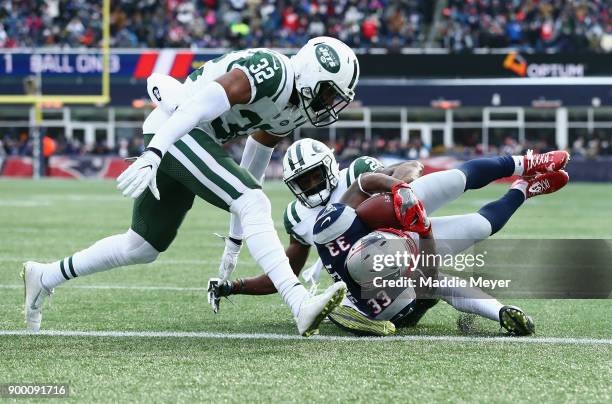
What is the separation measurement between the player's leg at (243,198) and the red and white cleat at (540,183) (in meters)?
1.46

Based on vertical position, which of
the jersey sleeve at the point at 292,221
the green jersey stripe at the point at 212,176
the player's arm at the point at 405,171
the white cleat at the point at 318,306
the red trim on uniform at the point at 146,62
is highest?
the green jersey stripe at the point at 212,176

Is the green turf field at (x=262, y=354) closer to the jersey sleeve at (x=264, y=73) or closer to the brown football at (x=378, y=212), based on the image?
the brown football at (x=378, y=212)

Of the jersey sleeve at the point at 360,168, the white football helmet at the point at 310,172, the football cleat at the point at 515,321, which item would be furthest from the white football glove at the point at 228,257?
the football cleat at the point at 515,321

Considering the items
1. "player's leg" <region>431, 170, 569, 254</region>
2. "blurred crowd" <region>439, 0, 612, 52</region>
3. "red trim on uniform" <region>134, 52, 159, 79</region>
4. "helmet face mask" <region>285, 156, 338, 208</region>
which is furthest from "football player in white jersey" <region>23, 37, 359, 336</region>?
"blurred crowd" <region>439, 0, 612, 52</region>

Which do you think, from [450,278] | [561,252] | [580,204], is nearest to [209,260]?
[561,252]

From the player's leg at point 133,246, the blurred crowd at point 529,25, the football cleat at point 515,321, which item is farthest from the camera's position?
the blurred crowd at point 529,25

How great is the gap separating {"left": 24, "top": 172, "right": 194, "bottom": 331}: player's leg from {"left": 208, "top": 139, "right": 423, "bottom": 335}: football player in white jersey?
1.78 feet

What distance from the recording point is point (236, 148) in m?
25.9

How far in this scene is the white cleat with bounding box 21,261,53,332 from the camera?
4445mm

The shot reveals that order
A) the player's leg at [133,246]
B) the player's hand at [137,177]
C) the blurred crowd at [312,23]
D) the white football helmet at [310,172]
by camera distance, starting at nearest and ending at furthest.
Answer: the player's hand at [137,177], the player's leg at [133,246], the white football helmet at [310,172], the blurred crowd at [312,23]

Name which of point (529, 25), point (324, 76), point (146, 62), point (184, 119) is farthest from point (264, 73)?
point (529, 25)

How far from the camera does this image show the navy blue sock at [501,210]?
4.76 m

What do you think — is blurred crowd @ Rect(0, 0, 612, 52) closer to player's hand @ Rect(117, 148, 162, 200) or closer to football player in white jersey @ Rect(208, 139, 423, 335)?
football player in white jersey @ Rect(208, 139, 423, 335)

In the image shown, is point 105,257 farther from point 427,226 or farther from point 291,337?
point 427,226
